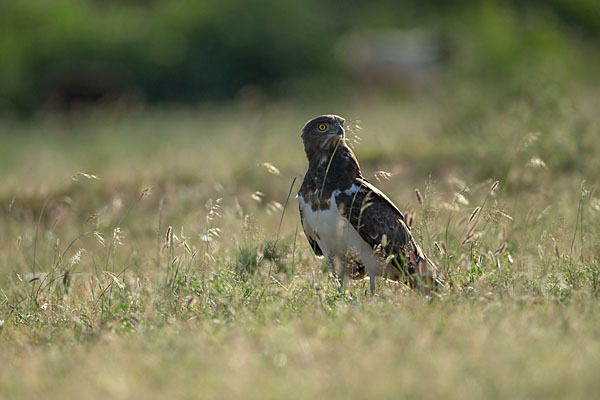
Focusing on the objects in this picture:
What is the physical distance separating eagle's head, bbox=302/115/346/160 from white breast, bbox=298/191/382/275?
1.23 ft

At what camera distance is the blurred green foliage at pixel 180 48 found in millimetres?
23906

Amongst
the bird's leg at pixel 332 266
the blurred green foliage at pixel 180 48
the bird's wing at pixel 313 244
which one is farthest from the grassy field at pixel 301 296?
the blurred green foliage at pixel 180 48

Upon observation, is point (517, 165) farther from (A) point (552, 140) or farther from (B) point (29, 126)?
(B) point (29, 126)

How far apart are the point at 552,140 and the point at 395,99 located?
1259 cm

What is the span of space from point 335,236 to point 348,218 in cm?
16

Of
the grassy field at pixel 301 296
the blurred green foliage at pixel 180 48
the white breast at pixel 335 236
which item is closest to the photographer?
the grassy field at pixel 301 296

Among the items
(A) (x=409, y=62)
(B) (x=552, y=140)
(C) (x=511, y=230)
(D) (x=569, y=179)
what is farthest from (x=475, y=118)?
(A) (x=409, y=62)

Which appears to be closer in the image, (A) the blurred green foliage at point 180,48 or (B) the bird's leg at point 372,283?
(B) the bird's leg at point 372,283

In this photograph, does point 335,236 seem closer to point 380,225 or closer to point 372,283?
point 380,225

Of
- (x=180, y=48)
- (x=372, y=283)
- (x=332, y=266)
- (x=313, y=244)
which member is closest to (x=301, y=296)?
(x=332, y=266)

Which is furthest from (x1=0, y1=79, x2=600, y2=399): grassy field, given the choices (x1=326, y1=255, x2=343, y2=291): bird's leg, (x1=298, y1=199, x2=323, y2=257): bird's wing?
(x1=298, y1=199, x2=323, y2=257): bird's wing

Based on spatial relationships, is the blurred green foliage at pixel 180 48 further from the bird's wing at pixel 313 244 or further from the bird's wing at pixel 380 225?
the bird's wing at pixel 380 225

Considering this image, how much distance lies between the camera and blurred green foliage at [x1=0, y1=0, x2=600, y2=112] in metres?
23.9

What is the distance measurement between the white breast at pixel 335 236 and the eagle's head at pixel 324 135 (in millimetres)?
374
